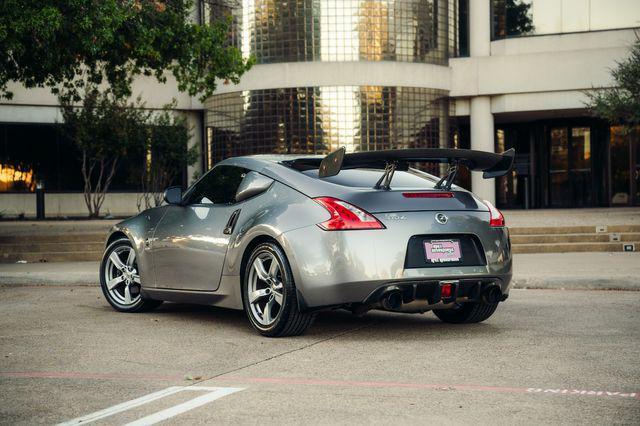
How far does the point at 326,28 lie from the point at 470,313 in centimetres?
2067

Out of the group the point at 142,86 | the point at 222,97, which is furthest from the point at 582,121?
the point at 142,86

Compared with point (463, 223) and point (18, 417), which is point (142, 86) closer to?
point (463, 223)

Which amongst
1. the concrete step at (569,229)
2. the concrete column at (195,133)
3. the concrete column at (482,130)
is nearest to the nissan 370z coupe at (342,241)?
the concrete step at (569,229)

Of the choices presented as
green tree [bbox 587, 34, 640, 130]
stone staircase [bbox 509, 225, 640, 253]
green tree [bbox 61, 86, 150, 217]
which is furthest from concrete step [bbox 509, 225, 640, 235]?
green tree [bbox 61, 86, 150, 217]

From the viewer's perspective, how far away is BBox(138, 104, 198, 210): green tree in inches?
1127

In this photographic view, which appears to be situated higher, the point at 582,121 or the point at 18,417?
the point at 582,121

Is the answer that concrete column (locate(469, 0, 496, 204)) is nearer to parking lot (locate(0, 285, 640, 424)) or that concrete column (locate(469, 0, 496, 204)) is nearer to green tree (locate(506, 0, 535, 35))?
green tree (locate(506, 0, 535, 35))

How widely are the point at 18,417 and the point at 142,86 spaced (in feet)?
92.3

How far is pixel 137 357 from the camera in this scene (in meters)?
6.57

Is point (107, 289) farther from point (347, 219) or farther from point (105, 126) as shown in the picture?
point (105, 126)

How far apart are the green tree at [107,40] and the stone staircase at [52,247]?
113 inches

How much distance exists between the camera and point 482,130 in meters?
31.7

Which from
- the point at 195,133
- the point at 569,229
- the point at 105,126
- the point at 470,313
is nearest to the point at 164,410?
the point at 470,313

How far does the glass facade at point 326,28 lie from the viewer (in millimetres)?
27469
